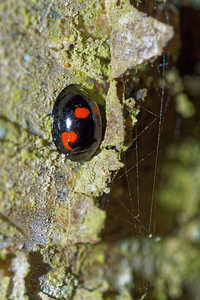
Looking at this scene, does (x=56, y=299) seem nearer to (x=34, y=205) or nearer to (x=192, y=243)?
(x=34, y=205)

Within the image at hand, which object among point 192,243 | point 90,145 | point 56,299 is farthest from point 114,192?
point 192,243

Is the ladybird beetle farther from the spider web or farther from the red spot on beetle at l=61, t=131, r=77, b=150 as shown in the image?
the spider web

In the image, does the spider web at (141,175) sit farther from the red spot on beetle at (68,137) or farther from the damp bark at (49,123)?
the red spot on beetle at (68,137)

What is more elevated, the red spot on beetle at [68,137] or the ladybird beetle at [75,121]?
the ladybird beetle at [75,121]

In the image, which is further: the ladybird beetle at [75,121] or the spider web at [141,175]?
the spider web at [141,175]

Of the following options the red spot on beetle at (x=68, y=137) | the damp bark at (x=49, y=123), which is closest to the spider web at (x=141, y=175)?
the damp bark at (x=49, y=123)

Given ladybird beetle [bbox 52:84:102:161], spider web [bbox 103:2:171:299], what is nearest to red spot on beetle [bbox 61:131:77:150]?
ladybird beetle [bbox 52:84:102:161]
